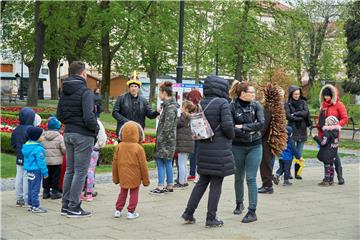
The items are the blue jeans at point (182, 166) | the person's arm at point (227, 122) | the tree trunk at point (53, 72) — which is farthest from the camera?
the tree trunk at point (53, 72)

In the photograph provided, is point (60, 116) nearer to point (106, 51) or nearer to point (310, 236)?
point (310, 236)

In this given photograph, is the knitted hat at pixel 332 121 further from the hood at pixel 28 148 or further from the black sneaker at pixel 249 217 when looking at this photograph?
the hood at pixel 28 148

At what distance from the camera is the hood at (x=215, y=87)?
7.87 meters

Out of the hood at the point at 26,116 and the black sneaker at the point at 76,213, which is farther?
the hood at the point at 26,116

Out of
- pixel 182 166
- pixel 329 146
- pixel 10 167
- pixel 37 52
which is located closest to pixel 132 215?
pixel 182 166

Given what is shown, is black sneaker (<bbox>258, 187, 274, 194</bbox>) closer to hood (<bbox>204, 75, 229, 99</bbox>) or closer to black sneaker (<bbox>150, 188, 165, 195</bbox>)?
black sneaker (<bbox>150, 188, 165, 195</bbox>)

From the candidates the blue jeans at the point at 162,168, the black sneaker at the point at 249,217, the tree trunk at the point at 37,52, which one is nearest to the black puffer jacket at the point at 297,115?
the blue jeans at the point at 162,168

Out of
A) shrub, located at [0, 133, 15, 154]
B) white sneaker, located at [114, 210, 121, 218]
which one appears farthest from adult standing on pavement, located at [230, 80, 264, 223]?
shrub, located at [0, 133, 15, 154]

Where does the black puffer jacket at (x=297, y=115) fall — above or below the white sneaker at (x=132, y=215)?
above

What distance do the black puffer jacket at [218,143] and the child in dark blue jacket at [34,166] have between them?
2313 mm

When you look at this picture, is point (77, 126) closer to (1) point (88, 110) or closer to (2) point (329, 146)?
(1) point (88, 110)

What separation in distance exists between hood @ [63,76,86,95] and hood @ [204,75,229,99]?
5.37ft

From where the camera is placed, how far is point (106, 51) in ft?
110

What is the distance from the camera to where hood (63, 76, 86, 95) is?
822 centimetres
